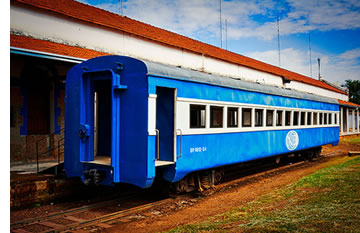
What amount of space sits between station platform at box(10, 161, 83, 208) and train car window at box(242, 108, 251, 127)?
5.36 m

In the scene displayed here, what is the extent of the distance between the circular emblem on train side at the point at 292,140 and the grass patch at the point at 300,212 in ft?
13.1

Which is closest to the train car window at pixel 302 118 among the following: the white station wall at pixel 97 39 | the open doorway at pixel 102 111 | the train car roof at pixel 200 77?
the train car roof at pixel 200 77

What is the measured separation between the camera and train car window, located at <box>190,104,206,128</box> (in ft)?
27.8

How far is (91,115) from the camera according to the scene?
7.92 meters

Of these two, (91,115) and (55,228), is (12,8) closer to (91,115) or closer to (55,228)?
(91,115)

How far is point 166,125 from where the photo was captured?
8.21m

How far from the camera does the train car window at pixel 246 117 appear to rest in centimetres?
1057

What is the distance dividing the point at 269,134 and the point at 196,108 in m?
4.54

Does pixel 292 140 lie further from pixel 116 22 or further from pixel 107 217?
pixel 116 22

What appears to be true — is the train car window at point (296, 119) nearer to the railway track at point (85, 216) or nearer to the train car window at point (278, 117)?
the train car window at point (278, 117)

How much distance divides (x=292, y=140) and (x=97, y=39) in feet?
30.2

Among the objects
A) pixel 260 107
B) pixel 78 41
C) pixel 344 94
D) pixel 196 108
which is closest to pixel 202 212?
pixel 196 108

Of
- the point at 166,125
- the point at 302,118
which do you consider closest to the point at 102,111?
the point at 166,125

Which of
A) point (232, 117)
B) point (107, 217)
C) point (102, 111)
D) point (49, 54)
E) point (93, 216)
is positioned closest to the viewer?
point (107, 217)
